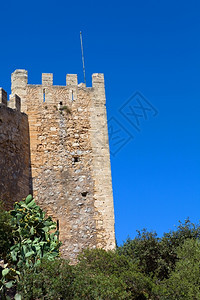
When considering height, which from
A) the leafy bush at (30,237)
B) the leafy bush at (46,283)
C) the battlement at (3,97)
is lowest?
the leafy bush at (46,283)

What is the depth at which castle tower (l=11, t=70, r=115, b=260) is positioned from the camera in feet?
48.3

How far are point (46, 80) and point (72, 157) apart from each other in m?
3.10

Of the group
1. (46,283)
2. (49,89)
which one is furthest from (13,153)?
(46,283)

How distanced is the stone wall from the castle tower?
0.35m

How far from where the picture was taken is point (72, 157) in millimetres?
15523

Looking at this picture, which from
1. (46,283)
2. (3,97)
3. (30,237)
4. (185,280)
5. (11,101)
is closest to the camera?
(46,283)

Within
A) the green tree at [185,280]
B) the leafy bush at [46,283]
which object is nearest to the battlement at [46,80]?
the green tree at [185,280]

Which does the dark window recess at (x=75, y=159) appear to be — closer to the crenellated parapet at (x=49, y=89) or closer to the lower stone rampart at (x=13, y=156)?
the lower stone rampart at (x=13, y=156)

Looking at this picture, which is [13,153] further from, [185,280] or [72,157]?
[185,280]

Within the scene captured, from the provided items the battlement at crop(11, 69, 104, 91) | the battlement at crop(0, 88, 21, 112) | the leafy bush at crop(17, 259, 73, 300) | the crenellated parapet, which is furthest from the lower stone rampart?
the leafy bush at crop(17, 259, 73, 300)

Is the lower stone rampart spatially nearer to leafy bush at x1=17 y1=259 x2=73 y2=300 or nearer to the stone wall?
the stone wall

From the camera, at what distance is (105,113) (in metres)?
16.4

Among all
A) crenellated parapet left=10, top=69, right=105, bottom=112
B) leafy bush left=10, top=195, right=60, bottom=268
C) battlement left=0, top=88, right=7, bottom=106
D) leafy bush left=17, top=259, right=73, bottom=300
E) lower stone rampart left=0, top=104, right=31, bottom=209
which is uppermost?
crenellated parapet left=10, top=69, right=105, bottom=112

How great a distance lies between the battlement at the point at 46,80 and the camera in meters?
16.3
